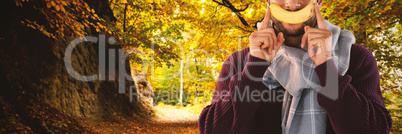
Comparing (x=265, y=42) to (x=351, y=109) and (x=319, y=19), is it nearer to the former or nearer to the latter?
(x=319, y=19)

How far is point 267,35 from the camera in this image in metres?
1.10

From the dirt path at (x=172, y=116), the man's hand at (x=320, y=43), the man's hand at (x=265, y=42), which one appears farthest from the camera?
the dirt path at (x=172, y=116)

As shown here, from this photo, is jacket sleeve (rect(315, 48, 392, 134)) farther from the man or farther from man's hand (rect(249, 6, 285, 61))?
man's hand (rect(249, 6, 285, 61))

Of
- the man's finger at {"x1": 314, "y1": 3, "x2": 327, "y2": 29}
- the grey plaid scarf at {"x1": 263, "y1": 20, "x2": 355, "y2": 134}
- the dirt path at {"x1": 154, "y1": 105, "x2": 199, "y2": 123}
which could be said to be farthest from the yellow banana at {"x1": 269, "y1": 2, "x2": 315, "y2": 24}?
the dirt path at {"x1": 154, "y1": 105, "x2": 199, "y2": 123}

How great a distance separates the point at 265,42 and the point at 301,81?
0.26 m

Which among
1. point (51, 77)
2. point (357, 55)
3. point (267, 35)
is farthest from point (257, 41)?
point (51, 77)

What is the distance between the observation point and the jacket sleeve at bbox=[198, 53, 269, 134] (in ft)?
3.82

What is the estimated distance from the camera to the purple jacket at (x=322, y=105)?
101 centimetres

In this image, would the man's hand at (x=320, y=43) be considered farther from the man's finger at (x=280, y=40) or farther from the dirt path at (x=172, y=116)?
the dirt path at (x=172, y=116)

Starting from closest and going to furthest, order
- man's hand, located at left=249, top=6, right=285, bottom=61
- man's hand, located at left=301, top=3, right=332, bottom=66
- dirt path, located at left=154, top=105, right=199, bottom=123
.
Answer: man's hand, located at left=301, top=3, right=332, bottom=66, man's hand, located at left=249, top=6, right=285, bottom=61, dirt path, located at left=154, top=105, right=199, bottom=123

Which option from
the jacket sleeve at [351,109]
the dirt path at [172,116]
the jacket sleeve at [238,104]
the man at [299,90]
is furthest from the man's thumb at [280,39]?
the dirt path at [172,116]

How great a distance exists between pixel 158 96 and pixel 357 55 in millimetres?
29522

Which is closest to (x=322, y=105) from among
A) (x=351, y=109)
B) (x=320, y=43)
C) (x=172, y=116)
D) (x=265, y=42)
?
(x=351, y=109)

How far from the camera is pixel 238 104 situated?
120cm
